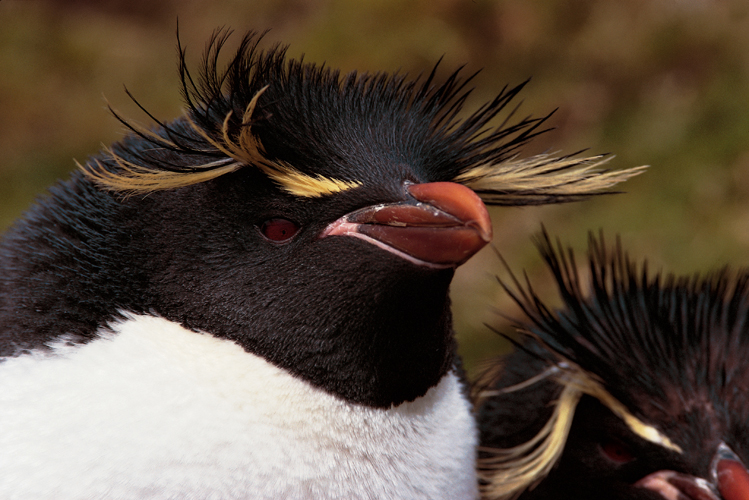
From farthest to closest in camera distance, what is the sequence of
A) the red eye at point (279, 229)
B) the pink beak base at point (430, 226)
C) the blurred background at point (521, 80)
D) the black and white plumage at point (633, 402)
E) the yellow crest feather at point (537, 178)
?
the blurred background at point (521, 80), the black and white plumage at point (633, 402), the yellow crest feather at point (537, 178), the red eye at point (279, 229), the pink beak base at point (430, 226)

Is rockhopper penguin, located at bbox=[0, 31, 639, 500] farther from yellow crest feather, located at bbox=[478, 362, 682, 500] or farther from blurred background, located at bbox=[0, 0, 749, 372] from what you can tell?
blurred background, located at bbox=[0, 0, 749, 372]

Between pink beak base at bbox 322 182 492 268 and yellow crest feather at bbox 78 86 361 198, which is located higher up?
yellow crest feather at bbox 78 86 361 198

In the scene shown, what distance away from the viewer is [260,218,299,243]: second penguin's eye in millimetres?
1107

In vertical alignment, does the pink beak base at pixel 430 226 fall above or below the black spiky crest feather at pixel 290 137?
below

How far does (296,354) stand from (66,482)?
347mm

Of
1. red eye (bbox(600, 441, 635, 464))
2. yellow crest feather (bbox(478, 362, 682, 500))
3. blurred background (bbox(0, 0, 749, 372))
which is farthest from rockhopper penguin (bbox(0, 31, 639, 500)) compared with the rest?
blurred background (bbox(0, 0, 749, 372))

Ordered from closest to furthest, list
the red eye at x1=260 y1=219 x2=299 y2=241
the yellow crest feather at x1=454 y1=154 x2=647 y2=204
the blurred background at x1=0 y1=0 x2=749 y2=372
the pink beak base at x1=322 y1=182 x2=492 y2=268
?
the pink beak base at x1=322 y1=182 x2=492 y2=268
the red eye at x1=260 y1=219 x2=299 y2=241
the yellow crest feather at x1=454 y1=154 x2=647 y2=204
the blurred background at x1=0 y1=0 x2=749 y2=372

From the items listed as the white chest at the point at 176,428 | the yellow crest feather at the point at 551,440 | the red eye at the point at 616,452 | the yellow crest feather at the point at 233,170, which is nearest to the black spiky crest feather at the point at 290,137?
the yellow crest feather at the point at 233,170

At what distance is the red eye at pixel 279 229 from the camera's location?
3.63ft

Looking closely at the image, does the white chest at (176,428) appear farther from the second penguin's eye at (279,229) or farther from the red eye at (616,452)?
the red eye at (616,452)

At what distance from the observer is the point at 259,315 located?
1099mm

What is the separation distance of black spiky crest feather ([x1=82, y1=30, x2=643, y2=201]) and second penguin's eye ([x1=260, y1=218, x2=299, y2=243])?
5 centimetres

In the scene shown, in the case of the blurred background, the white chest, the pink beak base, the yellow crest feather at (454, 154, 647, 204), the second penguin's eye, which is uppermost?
the blurred background

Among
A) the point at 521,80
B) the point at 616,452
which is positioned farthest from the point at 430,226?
the point at 521,80
